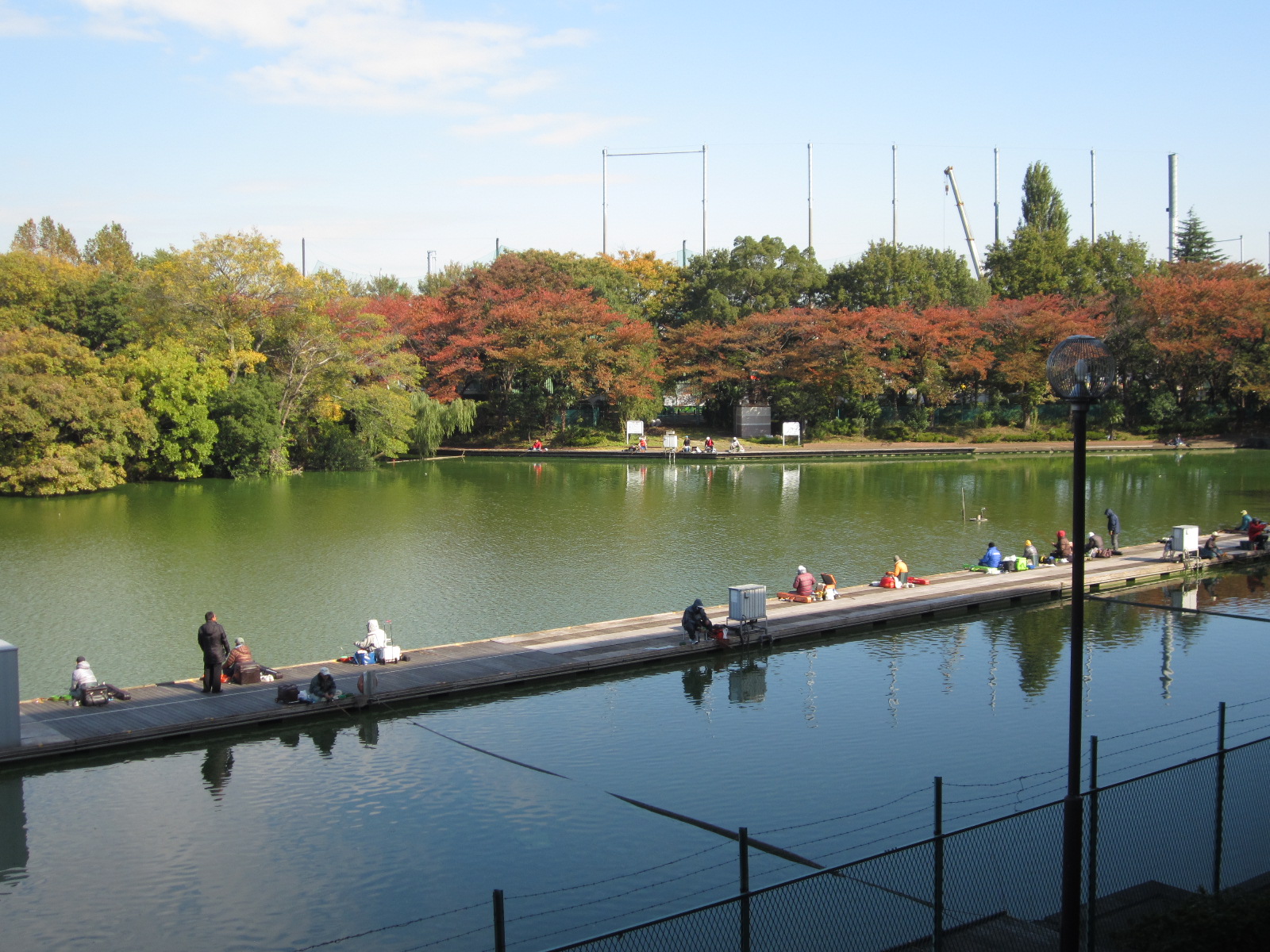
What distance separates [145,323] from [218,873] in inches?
2016

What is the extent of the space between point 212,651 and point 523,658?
17.3 feet

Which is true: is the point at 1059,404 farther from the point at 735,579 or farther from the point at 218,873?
the point at 218,873

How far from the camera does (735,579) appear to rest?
88.4ft

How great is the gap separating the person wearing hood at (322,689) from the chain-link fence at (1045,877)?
8510 mm

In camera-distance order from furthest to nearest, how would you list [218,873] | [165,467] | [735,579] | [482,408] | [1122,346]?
[482,408] → [1122,346] → [165,467] → [735,579] → [218,873]

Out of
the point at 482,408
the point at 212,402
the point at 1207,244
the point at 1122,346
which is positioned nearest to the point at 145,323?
the point at 212,402

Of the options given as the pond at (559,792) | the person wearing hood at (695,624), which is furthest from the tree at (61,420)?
the person wearing hood at (695,624)

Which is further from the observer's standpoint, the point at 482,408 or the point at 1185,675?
the point at 482,408

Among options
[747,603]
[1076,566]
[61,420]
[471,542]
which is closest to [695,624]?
[747,603]

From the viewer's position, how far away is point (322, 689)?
53.7 ft

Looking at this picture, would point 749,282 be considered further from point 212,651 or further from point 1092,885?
point 1092,885

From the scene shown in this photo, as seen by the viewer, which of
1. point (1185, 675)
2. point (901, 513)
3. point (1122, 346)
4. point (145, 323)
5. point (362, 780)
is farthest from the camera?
point (1122, 346)

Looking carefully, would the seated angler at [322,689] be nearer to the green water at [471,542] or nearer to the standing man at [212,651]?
the standing man at [212,651]

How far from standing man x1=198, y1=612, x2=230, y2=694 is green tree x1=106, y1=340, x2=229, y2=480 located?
37.4m
